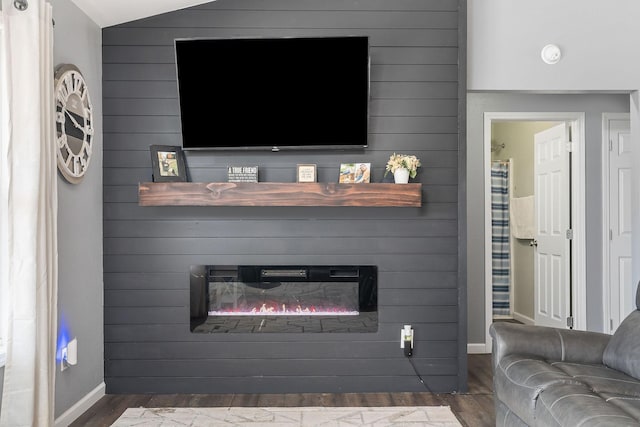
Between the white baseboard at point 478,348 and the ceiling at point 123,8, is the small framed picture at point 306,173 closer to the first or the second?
the ceiling at point 123,8

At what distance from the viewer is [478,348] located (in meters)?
4.46

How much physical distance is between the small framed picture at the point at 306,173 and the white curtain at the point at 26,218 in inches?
62.7

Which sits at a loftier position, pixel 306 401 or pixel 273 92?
pixel 273 92

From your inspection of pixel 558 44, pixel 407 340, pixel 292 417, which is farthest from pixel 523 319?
pixel 292 417

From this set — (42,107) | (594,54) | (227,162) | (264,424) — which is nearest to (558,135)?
(594,54)

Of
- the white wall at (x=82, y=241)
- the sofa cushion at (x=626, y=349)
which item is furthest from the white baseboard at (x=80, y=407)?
the sofa cushion at (x=626, y=349)

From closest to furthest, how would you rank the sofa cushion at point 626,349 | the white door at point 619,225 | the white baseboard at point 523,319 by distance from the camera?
the sofa cushion at point 626,349, the white door at point 619,225, the white baseboard at point 523,319

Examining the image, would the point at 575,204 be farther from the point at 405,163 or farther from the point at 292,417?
the point at 292,417

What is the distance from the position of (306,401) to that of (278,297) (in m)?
0.72

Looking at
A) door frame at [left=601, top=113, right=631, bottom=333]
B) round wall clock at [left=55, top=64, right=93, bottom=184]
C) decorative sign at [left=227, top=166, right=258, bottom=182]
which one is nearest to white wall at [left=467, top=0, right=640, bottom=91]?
door frame at [left=601, top=113, right=631, bottom=333]

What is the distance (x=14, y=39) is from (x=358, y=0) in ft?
7.21

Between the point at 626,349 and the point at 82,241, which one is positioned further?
the point at 82,241

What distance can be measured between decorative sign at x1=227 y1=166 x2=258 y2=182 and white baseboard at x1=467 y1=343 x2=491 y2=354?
2523 mm

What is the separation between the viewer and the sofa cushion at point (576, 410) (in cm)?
178
